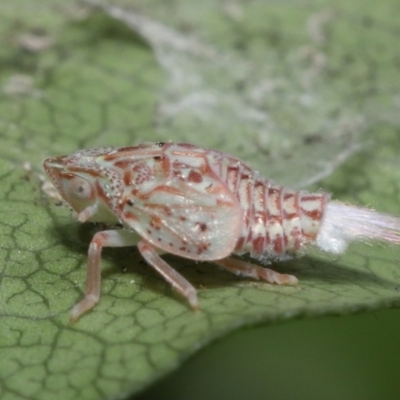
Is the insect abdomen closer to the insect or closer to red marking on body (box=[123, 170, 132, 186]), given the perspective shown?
the insect

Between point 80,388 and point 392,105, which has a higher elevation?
point 392,105

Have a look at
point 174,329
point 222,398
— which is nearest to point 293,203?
point 174,329

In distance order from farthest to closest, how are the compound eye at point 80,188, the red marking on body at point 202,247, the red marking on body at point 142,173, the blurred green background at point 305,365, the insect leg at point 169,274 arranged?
the blurred green background at point 305,365, the compound eye at point 80,188, the red marking on body at point 142,173, the red marking on body at point 202,247, the insect leg at point 169,274

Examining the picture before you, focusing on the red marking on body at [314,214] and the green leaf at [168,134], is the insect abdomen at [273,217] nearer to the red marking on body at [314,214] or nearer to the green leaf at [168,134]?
the red marking on body at [314,214]

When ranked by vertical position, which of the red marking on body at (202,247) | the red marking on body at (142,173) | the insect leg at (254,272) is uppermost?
the red marking on body at (142,173)

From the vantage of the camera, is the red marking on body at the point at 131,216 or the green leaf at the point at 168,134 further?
the red marking on body at the point at 131,216

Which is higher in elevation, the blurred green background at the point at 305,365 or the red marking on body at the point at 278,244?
the red marking on body at the point at 278,244

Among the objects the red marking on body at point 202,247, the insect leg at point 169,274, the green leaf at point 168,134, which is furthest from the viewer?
the red marking on body at point 202,247

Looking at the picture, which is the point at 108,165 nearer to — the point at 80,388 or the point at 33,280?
→ the point at 33,280

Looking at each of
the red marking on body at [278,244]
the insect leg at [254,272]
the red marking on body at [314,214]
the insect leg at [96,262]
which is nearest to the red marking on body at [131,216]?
the insect leg at [96,262]
